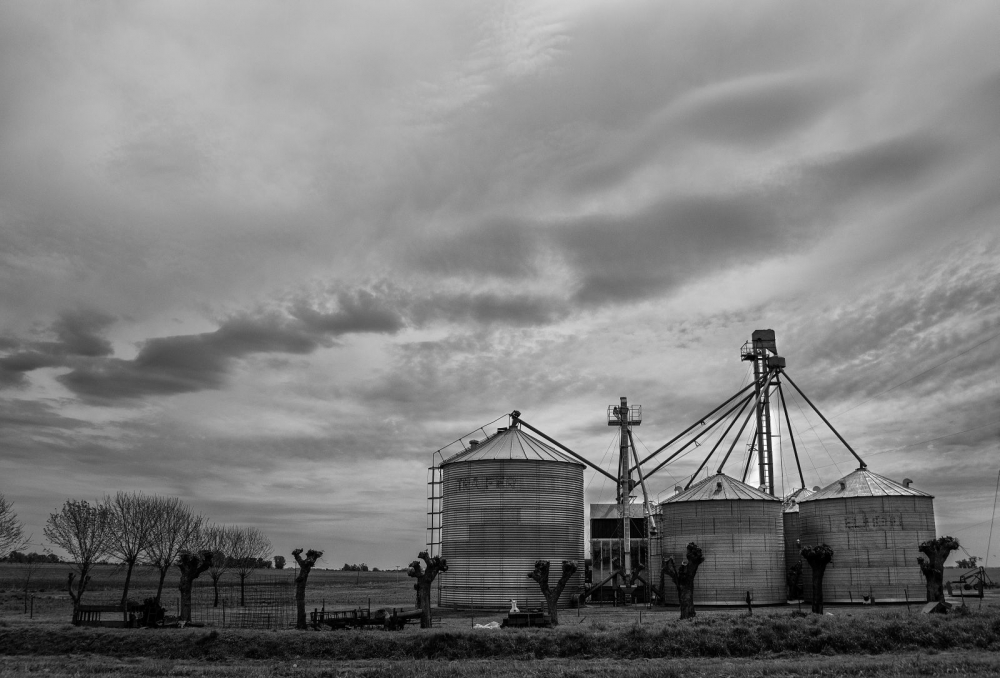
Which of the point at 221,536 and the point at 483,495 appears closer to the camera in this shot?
the point at 483,495

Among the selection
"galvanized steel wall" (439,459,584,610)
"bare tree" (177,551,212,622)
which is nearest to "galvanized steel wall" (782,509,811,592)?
"galvanized steel wall" (439,459,584,610)

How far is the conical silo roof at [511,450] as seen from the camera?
2813 inches

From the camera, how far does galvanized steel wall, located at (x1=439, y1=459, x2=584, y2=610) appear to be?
217 ft

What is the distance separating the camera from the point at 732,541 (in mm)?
66062

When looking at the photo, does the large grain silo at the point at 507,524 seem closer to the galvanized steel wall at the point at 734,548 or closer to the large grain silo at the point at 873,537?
the galvanized steel wall at the point at 734,548

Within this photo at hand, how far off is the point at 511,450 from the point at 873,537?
29298mm

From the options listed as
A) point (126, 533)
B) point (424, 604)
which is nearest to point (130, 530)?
point (126, 533)

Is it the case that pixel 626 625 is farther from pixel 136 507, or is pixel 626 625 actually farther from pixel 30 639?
pixel 136 507

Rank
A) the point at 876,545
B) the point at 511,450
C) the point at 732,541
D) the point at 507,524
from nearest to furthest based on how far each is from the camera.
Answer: the point at 732,541
the point at 507,524
the point at 876,545
the point at 511,450

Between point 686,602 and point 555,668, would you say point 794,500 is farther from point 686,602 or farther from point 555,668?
point 555,668

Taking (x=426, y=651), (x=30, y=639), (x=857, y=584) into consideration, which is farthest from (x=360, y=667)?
(x=857, y=584)

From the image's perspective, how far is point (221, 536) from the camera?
102m

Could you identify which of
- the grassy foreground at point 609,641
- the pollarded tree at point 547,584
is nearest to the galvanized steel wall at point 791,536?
the grassy foreground at point 609,641

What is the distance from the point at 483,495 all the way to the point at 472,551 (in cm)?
441
